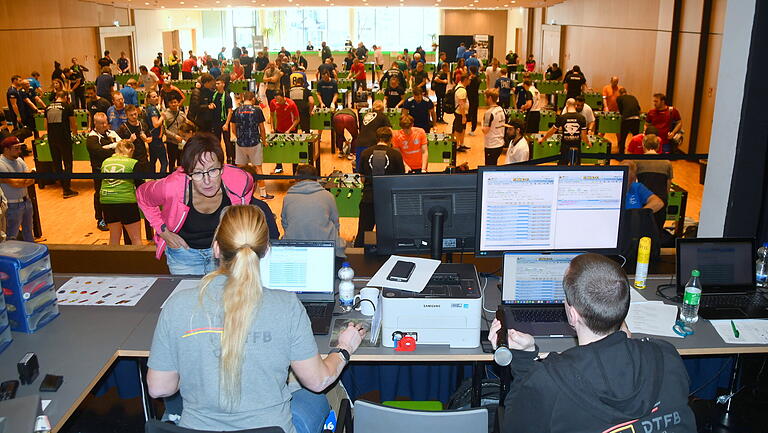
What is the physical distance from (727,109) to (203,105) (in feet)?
24.8

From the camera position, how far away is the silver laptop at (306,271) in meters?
3.29

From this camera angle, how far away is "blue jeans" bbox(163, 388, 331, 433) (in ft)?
8.82

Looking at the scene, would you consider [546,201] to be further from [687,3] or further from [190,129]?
[687,3]

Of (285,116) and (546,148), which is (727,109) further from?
(285,116)

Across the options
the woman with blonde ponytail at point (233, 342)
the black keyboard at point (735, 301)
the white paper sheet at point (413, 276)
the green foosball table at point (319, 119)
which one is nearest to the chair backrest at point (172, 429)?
the woman with blonde ponytail at point (233, 342)

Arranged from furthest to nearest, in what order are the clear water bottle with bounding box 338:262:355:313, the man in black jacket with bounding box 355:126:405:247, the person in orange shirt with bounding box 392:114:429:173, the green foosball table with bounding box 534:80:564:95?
the green foosball table with bounding box 534:80:564:95 → the person in orange shirt with bounding box 392:114:429:173 → the man in black jacket with bounding box 355:126:405:247 → the clear water bottle with bounding box 338:262:355:313

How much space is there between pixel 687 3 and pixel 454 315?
37.0 ft

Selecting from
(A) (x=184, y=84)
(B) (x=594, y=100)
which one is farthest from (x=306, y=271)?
(A) (x=184, y=84)

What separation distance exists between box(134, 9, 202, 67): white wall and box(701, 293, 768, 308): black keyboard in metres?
26.4

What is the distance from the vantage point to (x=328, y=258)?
3.33 m

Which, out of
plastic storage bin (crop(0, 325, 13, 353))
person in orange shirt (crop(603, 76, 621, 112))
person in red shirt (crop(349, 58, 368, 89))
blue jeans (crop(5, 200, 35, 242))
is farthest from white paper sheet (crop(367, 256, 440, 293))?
person in red shirt (crop(349, 58, 368, 89))

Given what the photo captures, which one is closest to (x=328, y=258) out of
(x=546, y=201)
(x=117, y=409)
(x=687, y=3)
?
(x=546, y=201)

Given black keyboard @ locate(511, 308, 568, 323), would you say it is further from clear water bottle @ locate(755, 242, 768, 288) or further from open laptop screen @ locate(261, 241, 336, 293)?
clear water bottle @ locate(755, 242, 768, 288)

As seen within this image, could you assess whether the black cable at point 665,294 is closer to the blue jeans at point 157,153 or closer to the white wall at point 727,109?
the white wall at point 727,109
